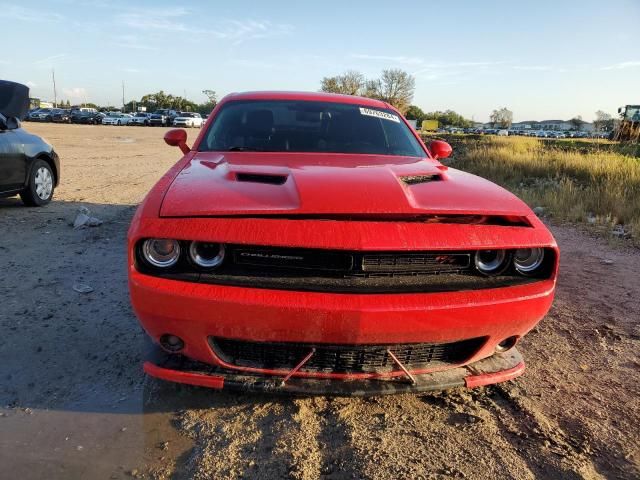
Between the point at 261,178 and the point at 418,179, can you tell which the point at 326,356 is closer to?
the point at 261,178

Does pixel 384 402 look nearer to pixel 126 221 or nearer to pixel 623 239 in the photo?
pixel 126 221

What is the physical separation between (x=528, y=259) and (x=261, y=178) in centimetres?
127

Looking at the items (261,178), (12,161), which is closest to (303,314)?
(261,178)

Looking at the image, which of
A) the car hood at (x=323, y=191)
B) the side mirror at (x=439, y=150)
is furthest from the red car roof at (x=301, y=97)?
the car hood at (x=323, y=191)

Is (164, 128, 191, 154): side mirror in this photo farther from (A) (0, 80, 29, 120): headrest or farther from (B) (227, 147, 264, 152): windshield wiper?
(A) (0, 80, 29, 120): headrest

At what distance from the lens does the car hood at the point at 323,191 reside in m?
1.97

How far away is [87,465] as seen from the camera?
1.92m

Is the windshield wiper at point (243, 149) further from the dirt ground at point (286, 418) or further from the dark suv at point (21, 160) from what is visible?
the dark suv at point (21, 160)

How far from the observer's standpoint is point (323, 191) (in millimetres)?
2094

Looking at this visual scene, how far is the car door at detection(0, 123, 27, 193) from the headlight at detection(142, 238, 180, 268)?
5093 millimetres

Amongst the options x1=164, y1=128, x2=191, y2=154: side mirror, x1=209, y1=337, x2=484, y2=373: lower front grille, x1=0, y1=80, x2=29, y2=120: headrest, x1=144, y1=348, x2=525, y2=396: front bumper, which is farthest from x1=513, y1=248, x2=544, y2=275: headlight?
x1=0, y1=80, x2=29, y2=120: headrest

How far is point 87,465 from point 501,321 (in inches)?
68.5

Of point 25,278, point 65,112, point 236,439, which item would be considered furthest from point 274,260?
point 65,112

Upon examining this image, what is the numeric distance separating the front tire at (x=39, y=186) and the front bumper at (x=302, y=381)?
5490mm
